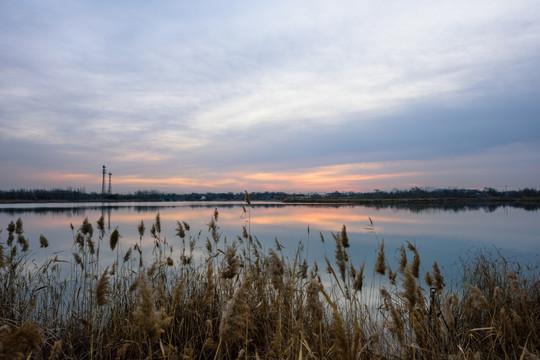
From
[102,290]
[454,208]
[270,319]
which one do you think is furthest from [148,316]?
[454,208]

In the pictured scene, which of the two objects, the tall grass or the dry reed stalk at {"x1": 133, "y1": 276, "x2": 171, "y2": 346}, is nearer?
the dry reed stalk at {"x1": 133, "y1": 276, "x2": 171, "y2": 346}

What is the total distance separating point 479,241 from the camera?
1816 centimetres

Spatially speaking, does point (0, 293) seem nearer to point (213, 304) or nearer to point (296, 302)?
point (213, 304)

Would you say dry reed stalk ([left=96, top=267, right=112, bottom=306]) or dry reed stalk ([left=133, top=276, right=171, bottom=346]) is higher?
dry reed stalk ([left=133, top=276, right=171, bottom=346])

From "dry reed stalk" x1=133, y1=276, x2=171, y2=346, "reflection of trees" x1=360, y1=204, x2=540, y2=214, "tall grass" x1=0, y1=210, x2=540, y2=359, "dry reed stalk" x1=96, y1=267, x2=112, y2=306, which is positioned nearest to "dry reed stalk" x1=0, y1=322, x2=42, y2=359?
"tall grass" x1=0, y1=210, x2=540, y2=359

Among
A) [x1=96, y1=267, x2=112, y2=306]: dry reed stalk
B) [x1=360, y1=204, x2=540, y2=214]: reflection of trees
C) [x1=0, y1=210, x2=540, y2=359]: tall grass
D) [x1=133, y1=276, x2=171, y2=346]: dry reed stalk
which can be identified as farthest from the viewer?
[x1=360, y1=204, x2=540, y2=214]: reflection of trees

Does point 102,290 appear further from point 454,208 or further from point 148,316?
point 454,208

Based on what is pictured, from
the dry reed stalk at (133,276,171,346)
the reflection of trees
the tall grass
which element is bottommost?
the reflection of trees

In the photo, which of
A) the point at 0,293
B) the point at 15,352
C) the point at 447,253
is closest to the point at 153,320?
the point at 15,352

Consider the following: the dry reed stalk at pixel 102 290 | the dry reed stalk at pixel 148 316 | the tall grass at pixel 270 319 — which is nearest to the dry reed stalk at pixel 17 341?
the tall grass at pixel 270 319

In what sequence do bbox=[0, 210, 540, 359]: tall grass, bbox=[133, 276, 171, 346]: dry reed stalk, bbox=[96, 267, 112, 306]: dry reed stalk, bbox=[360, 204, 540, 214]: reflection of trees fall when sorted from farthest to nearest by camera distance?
bbox=[360, 204, 540, 214]: reflection of trees < bbox=[96, 267, 112, 306]: dry reed stalk < bbox=[0, 210, 540, 359]: tall grass < bbox=[133, 276, 171, 346]: dry reed stalk

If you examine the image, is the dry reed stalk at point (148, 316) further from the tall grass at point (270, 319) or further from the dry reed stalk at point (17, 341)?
the dry reed stalk at point (17, 341)

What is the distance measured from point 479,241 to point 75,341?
2029cm

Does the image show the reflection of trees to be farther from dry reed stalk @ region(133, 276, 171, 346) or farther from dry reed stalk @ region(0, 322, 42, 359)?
dry reed stalk @ region(0, 322, 42, 359)
